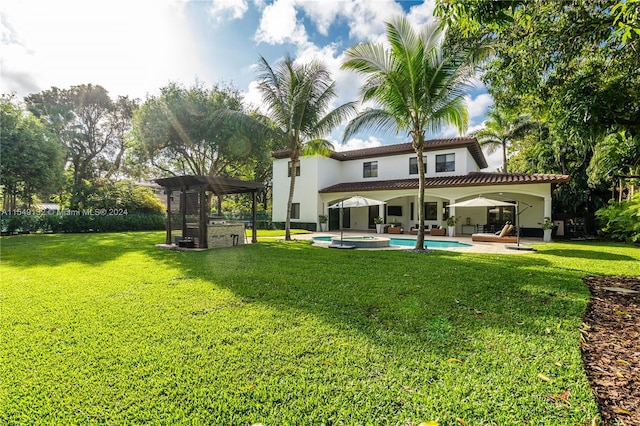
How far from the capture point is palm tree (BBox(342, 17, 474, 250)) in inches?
401

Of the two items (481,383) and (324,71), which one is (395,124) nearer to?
(324,71)

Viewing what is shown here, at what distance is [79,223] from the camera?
2042 cm

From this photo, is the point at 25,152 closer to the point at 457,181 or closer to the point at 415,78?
the point at 415,78

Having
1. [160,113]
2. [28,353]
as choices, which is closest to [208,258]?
[28,353]

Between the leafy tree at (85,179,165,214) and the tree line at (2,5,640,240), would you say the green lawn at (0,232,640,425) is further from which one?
the leafy tree at (85,179,165,214)

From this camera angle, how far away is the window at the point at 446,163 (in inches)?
837

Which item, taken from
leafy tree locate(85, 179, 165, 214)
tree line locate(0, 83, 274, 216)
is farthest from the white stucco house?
leafy tree locate(85, 179, 165, 214)

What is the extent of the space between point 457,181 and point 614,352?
17.3m

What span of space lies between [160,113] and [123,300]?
58.7ft

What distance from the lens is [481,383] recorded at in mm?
2713

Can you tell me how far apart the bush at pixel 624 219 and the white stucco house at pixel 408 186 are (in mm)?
2631

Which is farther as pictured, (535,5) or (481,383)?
(535,5)

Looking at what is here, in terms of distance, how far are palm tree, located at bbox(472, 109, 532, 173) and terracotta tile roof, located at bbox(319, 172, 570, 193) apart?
7.24 metres

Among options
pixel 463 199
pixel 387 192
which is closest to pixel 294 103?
pixel 387 192
